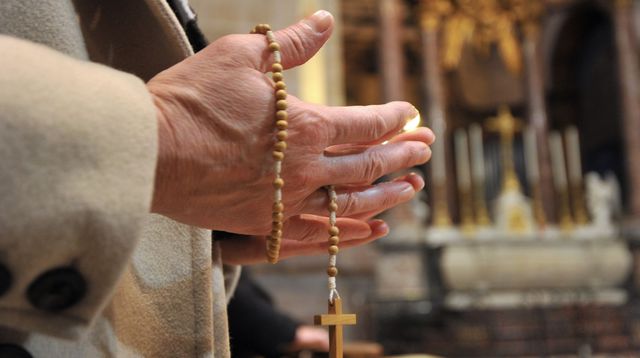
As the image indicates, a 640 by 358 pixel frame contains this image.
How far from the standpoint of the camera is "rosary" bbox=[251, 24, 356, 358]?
572 millimetres

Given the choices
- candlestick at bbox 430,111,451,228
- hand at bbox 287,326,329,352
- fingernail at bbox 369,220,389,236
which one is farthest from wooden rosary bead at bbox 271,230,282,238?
candlestick at bbox 430,111,451,228

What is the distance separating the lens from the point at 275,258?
67cm

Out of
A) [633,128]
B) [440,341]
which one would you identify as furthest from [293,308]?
[633,128]

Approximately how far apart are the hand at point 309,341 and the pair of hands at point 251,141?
0.95m

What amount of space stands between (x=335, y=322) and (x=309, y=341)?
0.97 meters

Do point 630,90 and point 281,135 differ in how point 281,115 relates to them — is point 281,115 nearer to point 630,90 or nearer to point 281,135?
point 281,135

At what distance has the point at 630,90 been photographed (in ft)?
25.8

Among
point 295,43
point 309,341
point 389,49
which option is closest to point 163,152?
point 295,43

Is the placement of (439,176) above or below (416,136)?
above

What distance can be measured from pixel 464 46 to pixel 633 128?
12.0ft

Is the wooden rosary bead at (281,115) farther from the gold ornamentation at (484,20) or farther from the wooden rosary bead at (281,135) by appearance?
the gold ornamentation at (484,20)

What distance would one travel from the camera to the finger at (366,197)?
66 centimetres

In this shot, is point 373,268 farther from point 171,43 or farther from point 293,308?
point 171,43

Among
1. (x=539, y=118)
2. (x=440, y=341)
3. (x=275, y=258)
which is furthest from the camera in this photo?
(x=539, y=118)
